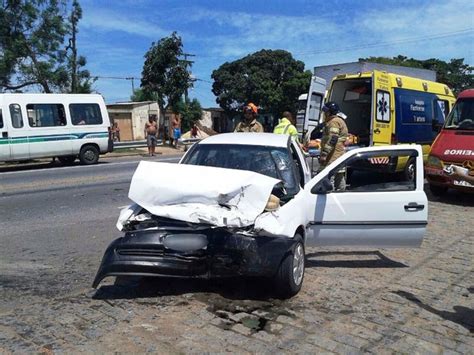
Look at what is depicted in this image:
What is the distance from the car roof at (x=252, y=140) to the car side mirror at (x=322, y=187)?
0.68 m

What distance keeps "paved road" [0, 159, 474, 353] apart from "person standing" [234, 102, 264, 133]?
3.47 metres

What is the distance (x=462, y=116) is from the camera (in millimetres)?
10445

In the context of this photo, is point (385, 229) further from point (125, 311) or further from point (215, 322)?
point (125, 311)

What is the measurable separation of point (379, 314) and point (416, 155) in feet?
7.22

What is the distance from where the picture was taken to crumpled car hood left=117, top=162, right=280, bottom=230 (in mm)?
4277

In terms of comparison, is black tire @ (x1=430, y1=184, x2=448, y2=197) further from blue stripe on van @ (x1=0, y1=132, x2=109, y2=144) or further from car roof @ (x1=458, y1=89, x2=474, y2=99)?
blue stripe on van @ (x1=0, y1=132, x2=109, y2=144)

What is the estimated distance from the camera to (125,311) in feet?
13.9

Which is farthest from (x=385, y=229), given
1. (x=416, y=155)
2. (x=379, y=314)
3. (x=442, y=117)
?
(x=442, y=117)

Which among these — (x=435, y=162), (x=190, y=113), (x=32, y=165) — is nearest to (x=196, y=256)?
(x=435, y=162)

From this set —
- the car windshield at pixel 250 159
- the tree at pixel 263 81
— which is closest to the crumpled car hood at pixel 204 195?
the car windshield at pixel 250 159

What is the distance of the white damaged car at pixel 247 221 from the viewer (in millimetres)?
4230

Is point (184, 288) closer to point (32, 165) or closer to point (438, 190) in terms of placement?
point (438, 190)

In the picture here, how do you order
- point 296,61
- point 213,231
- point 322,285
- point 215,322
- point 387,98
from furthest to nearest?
point 296,61, point 387,98, point 322,285, point 213,231, point 215,322

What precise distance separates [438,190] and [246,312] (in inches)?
290
